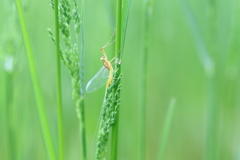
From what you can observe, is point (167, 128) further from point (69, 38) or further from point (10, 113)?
point (10, 113)

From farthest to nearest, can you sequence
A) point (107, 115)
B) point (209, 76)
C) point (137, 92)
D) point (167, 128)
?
point (137, 92) < point (209, 76) < point (167, 128) < point (107, 115)

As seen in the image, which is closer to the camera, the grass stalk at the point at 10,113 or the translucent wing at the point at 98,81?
the translucent wing at the point at 98,81

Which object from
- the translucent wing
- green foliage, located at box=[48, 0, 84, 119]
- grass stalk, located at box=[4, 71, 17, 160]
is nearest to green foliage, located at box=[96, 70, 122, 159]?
green foliage, located at box=[48, 0, 84, 119]

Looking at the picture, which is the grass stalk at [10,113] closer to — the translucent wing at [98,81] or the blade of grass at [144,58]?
the translucent wing at [98,81]

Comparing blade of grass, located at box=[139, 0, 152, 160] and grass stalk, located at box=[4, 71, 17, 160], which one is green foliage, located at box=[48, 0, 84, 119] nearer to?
blade of grass, located at box=[139, 0, 152, 160]

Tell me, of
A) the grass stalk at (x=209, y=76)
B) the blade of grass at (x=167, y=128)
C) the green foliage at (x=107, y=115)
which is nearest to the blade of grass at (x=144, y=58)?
the blade of grass at (x=167, y=128)

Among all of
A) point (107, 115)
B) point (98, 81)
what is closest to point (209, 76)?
point (98, 81)
